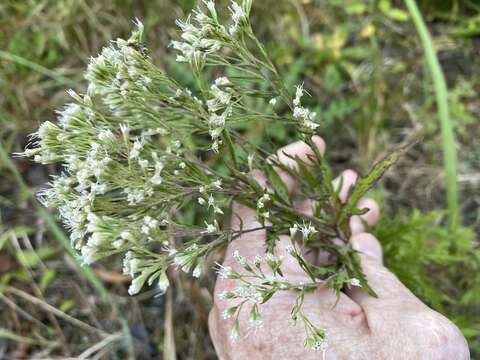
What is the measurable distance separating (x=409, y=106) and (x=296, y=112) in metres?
2.66

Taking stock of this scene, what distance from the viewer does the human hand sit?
1.75 meters

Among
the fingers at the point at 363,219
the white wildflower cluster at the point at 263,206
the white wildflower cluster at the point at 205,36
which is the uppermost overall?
the white wildflower cluster at the point at 205,36

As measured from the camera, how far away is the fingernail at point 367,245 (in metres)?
2.24

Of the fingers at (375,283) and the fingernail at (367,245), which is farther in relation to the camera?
the fingernail at (367,245)

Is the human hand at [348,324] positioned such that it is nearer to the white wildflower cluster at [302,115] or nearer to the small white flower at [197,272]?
the small white flower at [197,272]

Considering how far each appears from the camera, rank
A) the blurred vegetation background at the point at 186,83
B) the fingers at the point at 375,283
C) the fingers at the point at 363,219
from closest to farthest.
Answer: the fingers at the point at 375,283, the fingers at the point at 363,219, the blurred vegetation background at the point at 186,83

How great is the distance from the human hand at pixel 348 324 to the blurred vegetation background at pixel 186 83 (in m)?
1.24

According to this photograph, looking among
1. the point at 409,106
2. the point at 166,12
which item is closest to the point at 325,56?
the point at 409,106

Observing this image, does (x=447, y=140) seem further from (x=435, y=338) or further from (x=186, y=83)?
(x=186, y=83)

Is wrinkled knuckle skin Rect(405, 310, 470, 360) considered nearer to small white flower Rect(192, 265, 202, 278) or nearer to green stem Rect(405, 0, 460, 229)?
→ small white flower Rect(192, 265, 202, 278)

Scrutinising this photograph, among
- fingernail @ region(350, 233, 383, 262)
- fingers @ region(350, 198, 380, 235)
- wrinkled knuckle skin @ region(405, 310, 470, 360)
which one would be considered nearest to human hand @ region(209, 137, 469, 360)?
wrinkled knuckle skin @ region(405, 310, 470, 360)

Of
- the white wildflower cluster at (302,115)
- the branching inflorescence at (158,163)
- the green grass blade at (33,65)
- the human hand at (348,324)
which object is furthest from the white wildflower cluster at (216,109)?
the green grass blade at (33,65)

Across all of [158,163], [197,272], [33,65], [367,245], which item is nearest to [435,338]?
[367,245]

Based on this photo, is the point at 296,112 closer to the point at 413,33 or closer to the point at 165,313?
the point at 165,313
